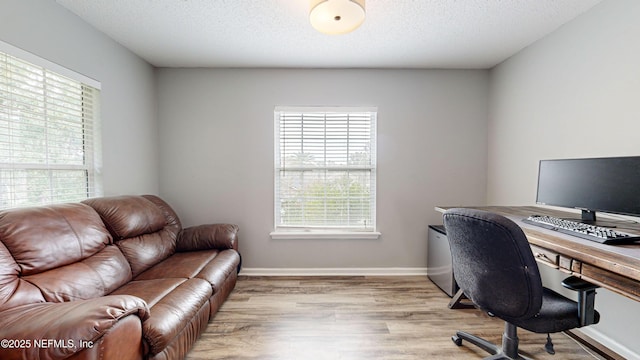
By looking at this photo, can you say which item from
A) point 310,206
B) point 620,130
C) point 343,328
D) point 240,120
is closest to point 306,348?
point 343,328

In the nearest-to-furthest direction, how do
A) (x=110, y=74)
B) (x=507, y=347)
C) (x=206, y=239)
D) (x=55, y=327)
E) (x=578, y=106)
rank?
(x=55, y=327) → (x=507, y=347) → (x=578, y=106) → (x=110, y=74) → (x=206, y=239)

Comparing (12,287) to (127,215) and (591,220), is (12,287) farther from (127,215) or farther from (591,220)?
(591,220)

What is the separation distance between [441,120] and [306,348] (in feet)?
9.15

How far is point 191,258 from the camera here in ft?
7.85

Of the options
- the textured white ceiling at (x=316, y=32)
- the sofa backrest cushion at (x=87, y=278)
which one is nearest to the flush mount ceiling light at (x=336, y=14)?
the textured white ceiling at (x=316, y=32)

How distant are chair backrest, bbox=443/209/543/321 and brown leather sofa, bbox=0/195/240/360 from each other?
1.73m

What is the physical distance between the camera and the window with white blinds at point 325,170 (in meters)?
3.12

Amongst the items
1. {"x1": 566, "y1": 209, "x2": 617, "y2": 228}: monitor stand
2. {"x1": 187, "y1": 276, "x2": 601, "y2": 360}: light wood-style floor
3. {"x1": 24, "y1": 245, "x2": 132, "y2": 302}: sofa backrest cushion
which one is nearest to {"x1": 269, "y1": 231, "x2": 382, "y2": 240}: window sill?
{"x1": 187, "y1": 276, "x2": 601, "y2": 360}: light wood-style floor

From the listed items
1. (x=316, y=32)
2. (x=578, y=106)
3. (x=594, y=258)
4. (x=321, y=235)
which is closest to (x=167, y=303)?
(x=321, y=235)

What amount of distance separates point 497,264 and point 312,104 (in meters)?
2.43

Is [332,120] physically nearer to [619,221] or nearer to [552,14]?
[552,14]

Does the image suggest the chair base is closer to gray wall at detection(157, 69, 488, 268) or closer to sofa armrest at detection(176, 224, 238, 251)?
gray wall at detection(157, 69, 488, 268)

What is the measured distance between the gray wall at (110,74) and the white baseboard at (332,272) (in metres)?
1.59

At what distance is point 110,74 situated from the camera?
96.3 inches
